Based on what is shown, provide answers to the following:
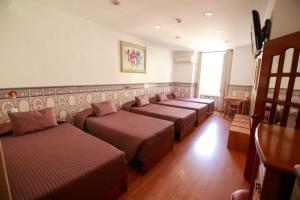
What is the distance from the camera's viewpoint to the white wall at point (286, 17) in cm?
154

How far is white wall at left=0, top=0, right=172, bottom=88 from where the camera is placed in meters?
1.95

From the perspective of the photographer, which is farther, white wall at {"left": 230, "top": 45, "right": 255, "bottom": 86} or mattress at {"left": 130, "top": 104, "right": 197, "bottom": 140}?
white wall at {"left": 230, "top": 45, "right": 255, "bottom": 86}

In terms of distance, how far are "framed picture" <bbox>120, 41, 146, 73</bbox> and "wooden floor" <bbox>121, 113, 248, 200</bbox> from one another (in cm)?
227

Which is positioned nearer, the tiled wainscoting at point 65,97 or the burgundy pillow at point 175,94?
the tiled wainscoting at point 65,97

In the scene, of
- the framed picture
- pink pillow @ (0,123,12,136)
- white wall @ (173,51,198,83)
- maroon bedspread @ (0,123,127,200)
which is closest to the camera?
maroon bedspread @ (0,123,127,200)

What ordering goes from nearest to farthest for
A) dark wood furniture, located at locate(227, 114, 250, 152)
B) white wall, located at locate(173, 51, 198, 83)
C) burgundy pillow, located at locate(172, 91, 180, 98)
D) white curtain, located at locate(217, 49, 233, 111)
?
1. dark wood furniture, located at locate(227, 114, 250, 152)
2. white curtain, located at locate(217, 49, 233, 111)
3. burgundy pillow, located at locate(172, 91, 180, 98)
4. white wall, located at locate(173, 51, 198, 83)

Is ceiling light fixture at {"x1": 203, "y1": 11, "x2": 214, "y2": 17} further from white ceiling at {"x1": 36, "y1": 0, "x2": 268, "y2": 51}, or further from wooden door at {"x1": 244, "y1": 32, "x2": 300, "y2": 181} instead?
wooden door at {"x1": 244, "y1": 32, "x2": 300, "y2": 181}

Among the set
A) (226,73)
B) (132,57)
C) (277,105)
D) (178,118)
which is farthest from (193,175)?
(226,73)

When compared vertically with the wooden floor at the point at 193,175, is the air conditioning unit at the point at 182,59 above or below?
above

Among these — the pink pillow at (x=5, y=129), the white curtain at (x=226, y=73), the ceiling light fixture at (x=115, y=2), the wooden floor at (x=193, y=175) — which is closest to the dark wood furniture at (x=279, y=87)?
the wooden floor at (x=193, y=175)

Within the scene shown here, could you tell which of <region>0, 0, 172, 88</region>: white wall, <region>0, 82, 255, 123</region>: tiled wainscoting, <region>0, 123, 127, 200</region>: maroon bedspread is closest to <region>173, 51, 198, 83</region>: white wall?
<region>0, 82, 255, 123</region>: tiled wainscoting

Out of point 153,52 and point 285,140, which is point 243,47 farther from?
point 285,140

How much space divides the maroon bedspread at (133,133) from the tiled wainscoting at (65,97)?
46 centimetres

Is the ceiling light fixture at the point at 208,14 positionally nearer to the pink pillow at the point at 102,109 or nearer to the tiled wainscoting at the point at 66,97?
the tiled wainscoting at the point at 66,97
